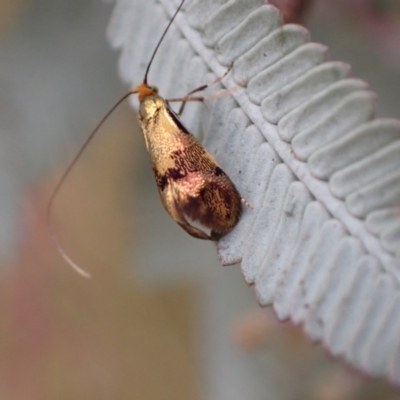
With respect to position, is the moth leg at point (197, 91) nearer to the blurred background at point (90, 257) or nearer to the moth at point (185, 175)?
the moth at point (185, 175)

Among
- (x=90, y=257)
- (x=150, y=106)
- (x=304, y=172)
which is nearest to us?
(x=304, y=172)

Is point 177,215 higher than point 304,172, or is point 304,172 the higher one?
point 177,215

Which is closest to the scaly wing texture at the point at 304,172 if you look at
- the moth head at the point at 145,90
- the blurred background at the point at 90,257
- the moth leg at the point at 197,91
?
the moth leg at the point at 197,91

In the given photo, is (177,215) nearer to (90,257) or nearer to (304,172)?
(304,172)

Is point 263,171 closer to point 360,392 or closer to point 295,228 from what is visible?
point 295,228

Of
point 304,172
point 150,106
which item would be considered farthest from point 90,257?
point 304,172

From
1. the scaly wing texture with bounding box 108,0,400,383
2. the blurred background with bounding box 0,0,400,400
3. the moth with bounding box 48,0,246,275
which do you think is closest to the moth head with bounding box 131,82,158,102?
the moth with bounding box 48,0,246,275

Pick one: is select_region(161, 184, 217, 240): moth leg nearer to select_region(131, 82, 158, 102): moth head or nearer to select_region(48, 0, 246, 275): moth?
select_region(48, 0, 246, 275): moth

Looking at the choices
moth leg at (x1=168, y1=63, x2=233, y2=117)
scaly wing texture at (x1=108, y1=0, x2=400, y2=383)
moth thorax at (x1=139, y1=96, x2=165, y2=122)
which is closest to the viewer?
scaly wing texture at (x1=108, y1=0, x2=400, y2=383)
